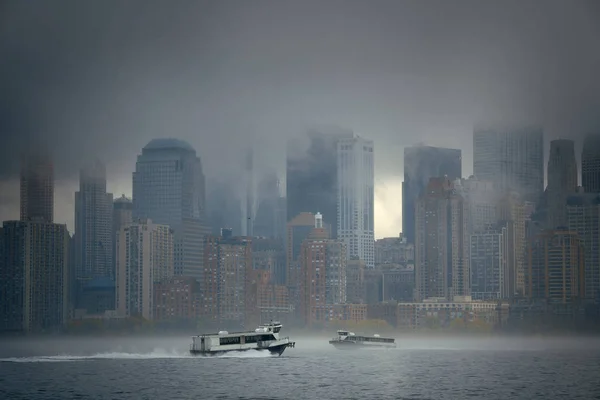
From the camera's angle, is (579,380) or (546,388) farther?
(579,380)

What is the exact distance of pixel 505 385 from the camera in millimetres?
179750

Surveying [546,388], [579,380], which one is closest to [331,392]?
[546,388]

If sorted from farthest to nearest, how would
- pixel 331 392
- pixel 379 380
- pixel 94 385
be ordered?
pixel 379 380 < pixel 94 385 < pixel 331 392

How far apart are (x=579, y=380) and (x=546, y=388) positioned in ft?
62.5

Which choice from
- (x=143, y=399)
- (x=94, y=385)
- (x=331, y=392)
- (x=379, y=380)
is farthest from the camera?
(x=379, y=380)

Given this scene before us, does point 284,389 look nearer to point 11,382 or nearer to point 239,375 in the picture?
point 239,375

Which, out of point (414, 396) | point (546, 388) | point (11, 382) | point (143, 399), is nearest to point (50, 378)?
point (11, 382)

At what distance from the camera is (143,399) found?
154m

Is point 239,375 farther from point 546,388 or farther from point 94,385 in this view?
point 546,388

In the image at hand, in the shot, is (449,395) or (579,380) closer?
(449,395)

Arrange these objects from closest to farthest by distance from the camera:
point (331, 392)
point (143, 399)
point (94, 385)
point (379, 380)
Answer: point (143, 399)
point (331, 392)
point (94, 385)
point (379, 380)

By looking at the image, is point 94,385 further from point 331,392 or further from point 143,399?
point 331,392

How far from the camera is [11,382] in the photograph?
7224 inches

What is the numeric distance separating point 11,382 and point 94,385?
49.4 feet
